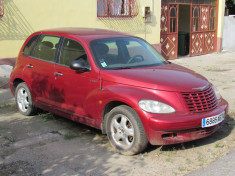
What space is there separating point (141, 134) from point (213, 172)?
100 centimetres

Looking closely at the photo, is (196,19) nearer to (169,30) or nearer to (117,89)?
(169,30)

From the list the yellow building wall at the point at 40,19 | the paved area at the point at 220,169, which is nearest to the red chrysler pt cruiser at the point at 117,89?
the paved area at the point at 220,169

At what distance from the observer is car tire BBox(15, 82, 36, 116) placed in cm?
664

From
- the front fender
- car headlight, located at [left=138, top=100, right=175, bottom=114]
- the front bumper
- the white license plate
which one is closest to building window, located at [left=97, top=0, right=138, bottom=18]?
the front fender

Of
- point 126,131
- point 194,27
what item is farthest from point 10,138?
point 194,27

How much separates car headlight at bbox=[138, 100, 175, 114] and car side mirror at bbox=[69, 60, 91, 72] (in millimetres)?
1177

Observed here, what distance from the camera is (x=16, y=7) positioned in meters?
9.54

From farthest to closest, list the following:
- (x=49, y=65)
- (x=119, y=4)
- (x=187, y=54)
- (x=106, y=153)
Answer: (x=187, y=54) → (x=119, y=4) → (x=49, y=65) → (x=106, y=153)

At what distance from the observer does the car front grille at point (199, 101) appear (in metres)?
4.78

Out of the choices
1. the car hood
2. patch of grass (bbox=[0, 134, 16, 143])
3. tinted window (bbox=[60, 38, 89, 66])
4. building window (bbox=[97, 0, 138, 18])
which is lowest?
patch of grass (bbox=[0, 134, 16, 143])

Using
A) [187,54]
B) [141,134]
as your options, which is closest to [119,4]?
[187,54]

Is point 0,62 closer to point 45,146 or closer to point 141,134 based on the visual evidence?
point 45,146

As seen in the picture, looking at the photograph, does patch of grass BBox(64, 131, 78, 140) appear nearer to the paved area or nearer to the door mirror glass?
the door mirror glass

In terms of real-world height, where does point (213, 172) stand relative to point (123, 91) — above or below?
below
